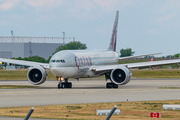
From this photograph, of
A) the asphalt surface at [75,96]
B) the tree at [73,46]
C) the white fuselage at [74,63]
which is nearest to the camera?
the asphalt surface at [75,96]

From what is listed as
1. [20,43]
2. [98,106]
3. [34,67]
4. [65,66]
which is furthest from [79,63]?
[20,43]

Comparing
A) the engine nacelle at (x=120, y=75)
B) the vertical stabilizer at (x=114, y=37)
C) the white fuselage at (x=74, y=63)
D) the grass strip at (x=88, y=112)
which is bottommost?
the grass strip at (x=88, y=112)

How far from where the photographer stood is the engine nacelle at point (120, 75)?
132ft

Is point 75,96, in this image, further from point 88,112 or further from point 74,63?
point 74,63

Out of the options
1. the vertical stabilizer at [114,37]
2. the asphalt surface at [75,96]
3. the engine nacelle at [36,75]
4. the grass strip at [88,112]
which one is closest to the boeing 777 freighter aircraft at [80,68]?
the engine nacelle at [36,75]

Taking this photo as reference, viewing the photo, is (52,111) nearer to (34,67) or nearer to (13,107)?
(13,107)

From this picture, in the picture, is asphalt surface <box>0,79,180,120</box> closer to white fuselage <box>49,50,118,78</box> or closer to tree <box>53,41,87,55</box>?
white fuselage <box>49,50,118,78</box>

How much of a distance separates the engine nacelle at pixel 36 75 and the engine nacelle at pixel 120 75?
7.25 m

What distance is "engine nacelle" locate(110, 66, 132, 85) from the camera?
40344 millimetres

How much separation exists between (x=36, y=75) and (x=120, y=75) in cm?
905

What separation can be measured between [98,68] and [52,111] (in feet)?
77.8


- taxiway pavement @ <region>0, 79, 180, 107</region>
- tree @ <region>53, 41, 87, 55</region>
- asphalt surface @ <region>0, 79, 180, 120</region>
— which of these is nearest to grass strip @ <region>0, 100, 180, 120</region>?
asphalt surface @ <region>0, 79, 180, 120</region>

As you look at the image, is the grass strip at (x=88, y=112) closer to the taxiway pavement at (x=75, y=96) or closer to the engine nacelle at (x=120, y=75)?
the taxiway pavement at (x=75, y=96)

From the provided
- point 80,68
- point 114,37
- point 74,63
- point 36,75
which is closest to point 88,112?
point 74,63
